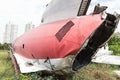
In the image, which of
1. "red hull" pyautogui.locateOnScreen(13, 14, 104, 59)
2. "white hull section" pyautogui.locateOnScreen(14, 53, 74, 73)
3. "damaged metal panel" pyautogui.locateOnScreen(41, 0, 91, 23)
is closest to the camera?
"red hull" pyautogui.locateOnScreen(13, 14, 104, 59)

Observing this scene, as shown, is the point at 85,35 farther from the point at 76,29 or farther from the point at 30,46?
the point at 30,46

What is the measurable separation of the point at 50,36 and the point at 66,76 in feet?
6.43

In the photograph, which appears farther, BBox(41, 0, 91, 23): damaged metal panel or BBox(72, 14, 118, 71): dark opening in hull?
BBox(41, 0, 91, 23): damaged metal panel

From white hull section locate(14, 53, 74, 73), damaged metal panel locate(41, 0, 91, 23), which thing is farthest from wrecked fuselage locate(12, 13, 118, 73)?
damaged metal panel locate(41, 0, 91, 23)

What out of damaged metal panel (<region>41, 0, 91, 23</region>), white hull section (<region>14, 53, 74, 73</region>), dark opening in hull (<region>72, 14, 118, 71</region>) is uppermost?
damaged metal panel (<region>41, 0, 91, 23</region>)

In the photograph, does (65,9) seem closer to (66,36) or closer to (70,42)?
(66,36)

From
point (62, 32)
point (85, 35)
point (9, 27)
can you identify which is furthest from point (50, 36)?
point (9, 27)

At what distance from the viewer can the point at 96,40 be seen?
1038 centimetres

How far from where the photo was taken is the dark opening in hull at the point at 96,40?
960 centimetres

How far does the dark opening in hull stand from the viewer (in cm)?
960

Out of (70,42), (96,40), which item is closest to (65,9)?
(96,40)

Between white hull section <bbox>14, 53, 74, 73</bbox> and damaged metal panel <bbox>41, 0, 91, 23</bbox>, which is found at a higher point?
damaged metal panel <bbox>41, 0, 91, 23</bbox>

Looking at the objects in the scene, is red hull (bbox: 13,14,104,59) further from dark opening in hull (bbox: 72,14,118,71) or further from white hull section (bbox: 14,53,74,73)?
dark opening in hull (bbox: 72,14,118,71)

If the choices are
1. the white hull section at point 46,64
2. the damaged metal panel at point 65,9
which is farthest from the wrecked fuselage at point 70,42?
the damaged metal panel at point 65,9
